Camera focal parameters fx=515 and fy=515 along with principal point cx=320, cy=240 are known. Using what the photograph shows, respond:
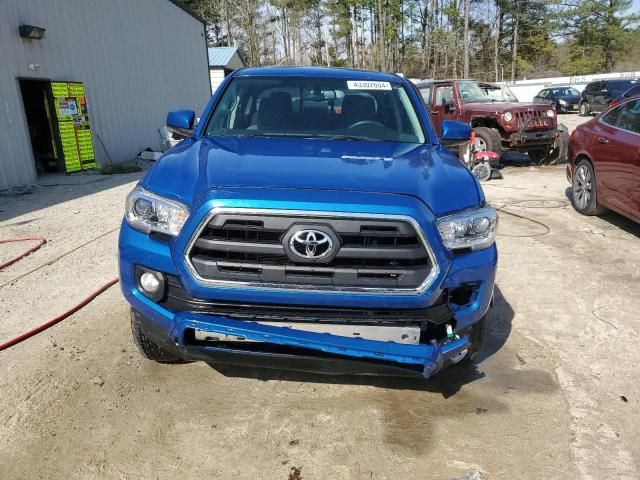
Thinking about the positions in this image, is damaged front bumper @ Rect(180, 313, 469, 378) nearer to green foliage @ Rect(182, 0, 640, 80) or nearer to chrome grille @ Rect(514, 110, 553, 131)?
chrome grille @ Rect(514, 110, 553, 131)

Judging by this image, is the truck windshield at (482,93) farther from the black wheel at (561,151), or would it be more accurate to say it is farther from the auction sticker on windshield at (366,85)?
the auction sticker on windshield at (366,85)

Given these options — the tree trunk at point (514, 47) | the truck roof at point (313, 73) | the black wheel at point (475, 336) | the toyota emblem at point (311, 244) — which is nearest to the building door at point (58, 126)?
the truck roof at point (313, 73)

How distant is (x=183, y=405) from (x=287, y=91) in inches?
90.5

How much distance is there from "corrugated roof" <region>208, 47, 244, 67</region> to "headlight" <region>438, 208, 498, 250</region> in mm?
32746

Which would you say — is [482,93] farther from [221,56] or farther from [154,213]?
[221,56]

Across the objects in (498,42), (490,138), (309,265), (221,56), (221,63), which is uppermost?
(498,42)

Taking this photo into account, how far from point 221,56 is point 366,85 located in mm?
32760

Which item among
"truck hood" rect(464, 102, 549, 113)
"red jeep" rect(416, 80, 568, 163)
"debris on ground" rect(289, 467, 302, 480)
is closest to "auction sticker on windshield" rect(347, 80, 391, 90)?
"debris on ground" rect(289, 467, 302, 480)

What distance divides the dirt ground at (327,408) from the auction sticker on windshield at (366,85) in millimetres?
1983

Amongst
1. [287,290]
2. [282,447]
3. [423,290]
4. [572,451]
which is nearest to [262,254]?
[287,290]

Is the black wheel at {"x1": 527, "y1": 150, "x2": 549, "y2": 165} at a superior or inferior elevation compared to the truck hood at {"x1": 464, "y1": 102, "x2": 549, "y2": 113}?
inferior

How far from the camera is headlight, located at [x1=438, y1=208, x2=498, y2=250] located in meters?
2.46

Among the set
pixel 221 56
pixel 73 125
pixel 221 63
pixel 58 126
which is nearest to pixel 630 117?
pixel 58 126

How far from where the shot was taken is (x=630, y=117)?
6.11 m
